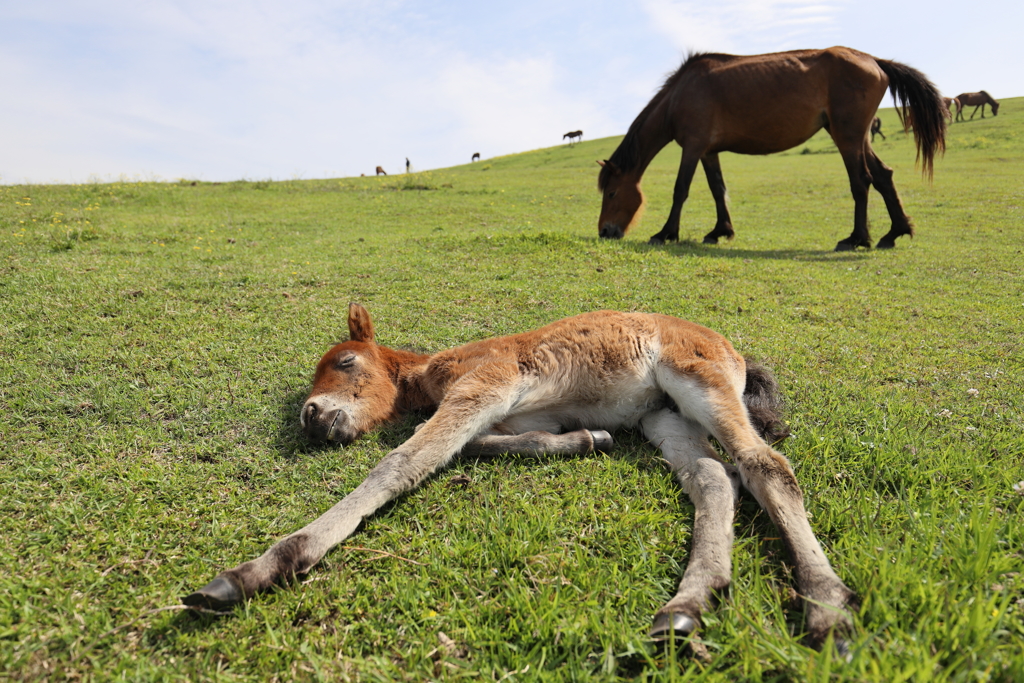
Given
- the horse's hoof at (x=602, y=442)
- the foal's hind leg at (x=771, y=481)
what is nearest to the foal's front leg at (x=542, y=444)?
the horse's hoof at (x=602, y=442)

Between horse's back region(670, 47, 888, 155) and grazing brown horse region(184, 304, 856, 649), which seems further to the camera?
horse's back region(670, 47, 888, 155)

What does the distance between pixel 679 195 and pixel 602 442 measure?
8.71 m

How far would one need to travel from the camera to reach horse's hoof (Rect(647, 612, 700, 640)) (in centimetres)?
185

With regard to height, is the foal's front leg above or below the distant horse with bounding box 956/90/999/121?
below

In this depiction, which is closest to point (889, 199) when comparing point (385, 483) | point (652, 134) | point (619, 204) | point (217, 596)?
point (652, 134)

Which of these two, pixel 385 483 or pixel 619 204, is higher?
pixel 619 204

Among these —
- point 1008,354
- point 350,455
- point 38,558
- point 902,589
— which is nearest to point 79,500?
point 38,558

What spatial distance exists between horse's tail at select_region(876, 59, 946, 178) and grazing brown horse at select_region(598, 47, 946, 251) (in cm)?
2

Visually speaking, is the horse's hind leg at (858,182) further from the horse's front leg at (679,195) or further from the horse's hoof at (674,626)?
the horse's hoof at (674,626)

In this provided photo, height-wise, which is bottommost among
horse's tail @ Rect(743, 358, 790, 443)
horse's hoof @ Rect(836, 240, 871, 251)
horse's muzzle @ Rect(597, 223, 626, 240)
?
horse's tail @ Rect(743, 358, 790, 443)

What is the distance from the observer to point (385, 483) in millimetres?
2721

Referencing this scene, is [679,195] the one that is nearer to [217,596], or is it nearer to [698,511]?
[698,511]

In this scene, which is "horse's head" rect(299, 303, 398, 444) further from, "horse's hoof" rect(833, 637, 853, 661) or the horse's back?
the horse's back

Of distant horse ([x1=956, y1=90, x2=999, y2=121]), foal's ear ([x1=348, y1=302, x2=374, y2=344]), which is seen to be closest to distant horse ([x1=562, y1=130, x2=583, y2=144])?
distant horse ([x1=956, y1=90, x2=999, y2=121])
